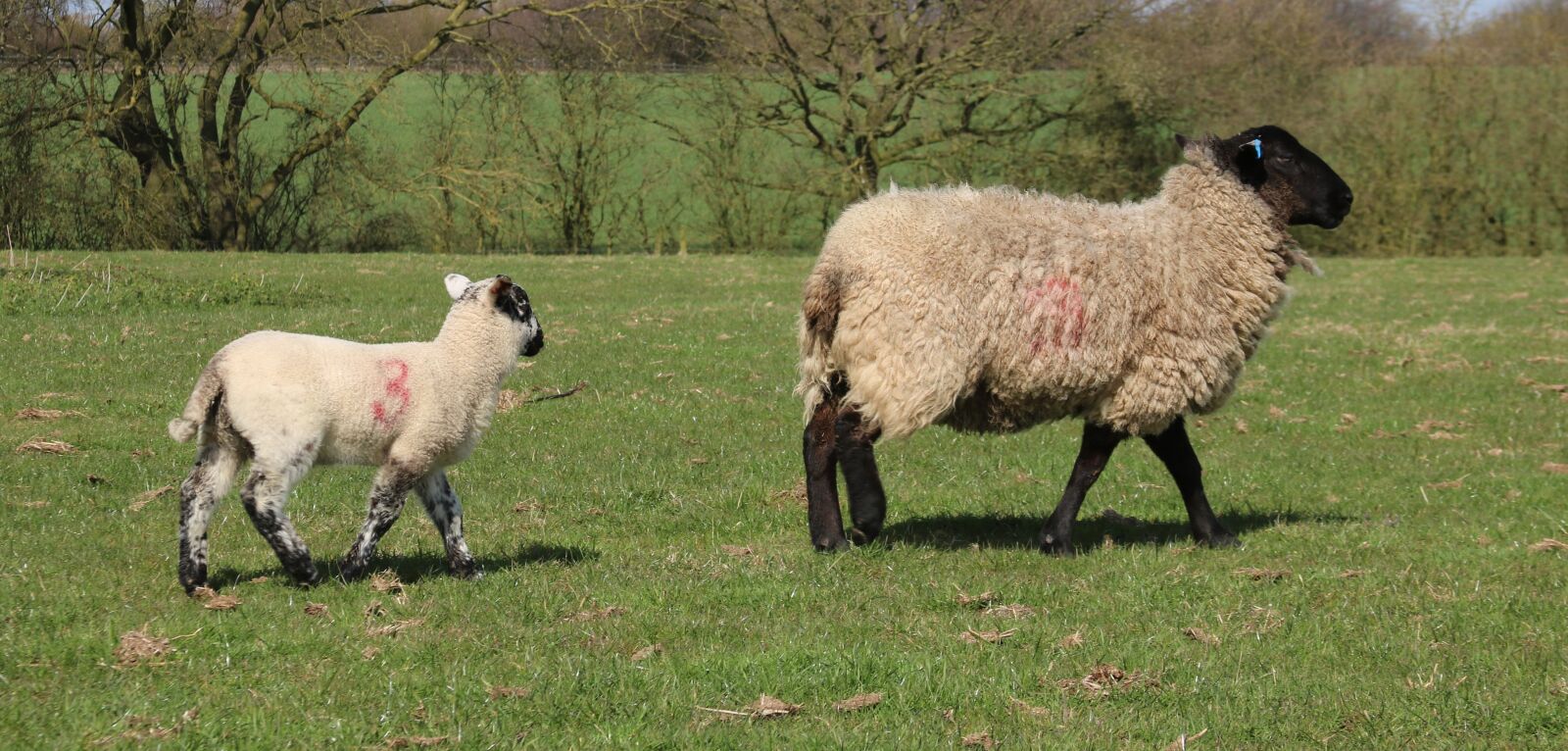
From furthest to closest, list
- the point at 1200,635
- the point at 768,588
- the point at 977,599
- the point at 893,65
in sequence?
the point at 893,65, the point at 768,588, the point at 977,599, the point at 1200,635

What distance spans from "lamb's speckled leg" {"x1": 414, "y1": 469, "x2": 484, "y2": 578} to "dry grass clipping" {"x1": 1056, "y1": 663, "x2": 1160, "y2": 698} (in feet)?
9.67

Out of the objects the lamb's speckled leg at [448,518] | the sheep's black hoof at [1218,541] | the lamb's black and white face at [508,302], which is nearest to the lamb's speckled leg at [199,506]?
the lamb's speckled leg at [448,518]

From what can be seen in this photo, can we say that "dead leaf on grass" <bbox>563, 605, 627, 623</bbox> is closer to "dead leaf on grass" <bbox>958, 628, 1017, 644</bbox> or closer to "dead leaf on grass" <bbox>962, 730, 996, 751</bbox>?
"dead leaf on grass" <bbox>958, 628, 1017, 644</bbox>

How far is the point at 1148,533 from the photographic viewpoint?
9227 millimetres

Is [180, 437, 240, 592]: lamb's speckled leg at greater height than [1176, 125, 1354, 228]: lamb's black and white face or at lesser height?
lesser

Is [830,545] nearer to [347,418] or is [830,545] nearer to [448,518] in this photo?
[448,518]

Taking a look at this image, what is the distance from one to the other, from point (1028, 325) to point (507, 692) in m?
3.70

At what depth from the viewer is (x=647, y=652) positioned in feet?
19.5

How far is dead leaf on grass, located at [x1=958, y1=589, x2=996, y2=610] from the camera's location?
693 centimetres

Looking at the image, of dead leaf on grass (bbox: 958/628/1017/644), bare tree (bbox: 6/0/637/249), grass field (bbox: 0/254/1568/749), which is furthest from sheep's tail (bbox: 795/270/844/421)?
bare tree (bbox: 6/0/637/249)

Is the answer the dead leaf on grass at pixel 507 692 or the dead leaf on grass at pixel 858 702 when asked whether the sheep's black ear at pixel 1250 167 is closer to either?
the dead leaf on grass at pixel 858 702

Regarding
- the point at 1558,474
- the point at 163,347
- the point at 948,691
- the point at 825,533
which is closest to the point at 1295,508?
the point at 1558,474

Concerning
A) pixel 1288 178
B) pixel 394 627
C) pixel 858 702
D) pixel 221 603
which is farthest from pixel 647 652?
pixel 1288 178

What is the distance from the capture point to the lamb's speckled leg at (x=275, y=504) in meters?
6.35
